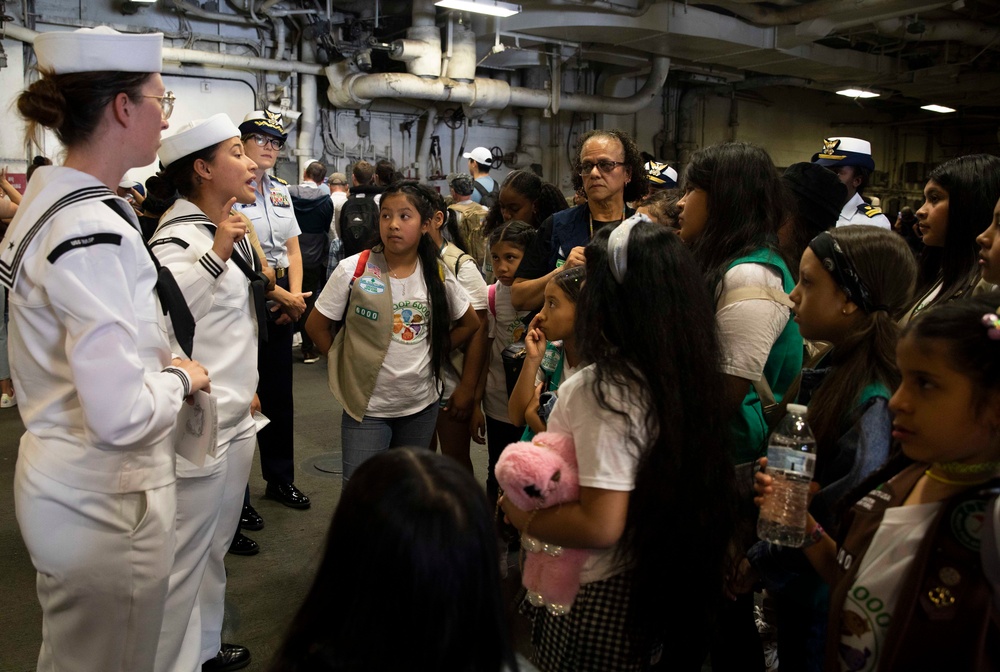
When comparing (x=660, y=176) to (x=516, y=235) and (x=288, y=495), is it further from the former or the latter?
(x=288, y=495)

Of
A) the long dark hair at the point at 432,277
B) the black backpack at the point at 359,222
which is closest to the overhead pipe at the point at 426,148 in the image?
the black backpack at the point at 359,222

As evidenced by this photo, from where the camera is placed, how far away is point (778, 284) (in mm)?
2059

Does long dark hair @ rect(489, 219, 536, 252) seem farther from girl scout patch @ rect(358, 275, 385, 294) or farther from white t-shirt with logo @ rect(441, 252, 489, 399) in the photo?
girl scout patch @ rect(358, 275, 385, 294)

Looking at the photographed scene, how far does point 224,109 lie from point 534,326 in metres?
7.24

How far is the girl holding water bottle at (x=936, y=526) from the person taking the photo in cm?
120

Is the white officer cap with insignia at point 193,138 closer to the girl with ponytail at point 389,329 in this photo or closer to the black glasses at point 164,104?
the black glasses at point 164,104

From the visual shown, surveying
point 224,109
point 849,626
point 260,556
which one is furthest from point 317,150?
point 849,626

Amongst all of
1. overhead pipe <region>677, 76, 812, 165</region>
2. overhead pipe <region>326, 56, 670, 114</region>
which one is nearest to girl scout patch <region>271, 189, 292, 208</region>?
overhead pipe <region>326, 56, 670, 114</region>

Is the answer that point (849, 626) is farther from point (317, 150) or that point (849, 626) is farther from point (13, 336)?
point (317, 150)

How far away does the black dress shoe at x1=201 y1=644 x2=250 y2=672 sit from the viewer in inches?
97.5

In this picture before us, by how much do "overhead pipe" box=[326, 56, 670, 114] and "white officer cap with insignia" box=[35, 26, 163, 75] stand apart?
7.13 metres

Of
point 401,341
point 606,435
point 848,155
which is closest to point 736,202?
point 606,435

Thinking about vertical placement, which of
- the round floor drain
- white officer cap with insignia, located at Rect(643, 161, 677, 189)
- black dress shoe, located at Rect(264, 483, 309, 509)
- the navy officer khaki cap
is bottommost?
the round floor drain

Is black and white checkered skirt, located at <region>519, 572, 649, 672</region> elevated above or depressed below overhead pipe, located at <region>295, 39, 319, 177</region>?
below
